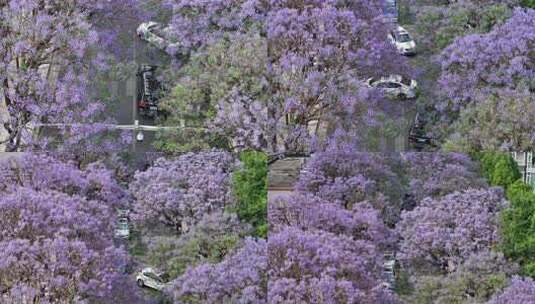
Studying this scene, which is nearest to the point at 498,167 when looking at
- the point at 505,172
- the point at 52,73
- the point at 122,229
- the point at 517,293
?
the point at 505,172

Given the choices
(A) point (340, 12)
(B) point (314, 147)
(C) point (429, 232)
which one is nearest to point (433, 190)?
(C) point (429, 232)

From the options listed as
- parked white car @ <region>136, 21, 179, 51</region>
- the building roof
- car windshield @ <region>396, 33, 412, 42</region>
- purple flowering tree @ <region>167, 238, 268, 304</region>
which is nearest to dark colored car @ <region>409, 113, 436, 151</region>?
car windshield @ <region>396, 33, 412, 42</region>

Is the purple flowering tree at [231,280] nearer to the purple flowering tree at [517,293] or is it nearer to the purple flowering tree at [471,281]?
the purple flowering tree at [471,281]

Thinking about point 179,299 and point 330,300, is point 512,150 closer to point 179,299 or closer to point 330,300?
point 330,300

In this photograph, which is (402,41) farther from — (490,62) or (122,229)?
(122,229)

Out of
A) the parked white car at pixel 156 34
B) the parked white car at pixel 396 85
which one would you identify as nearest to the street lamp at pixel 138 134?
the parked white car at pixel 156 34

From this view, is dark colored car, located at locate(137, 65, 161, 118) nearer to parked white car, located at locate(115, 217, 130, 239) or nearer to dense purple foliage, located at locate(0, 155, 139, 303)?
dense purple foliage, located at locate(0, 155, 139, 303)
